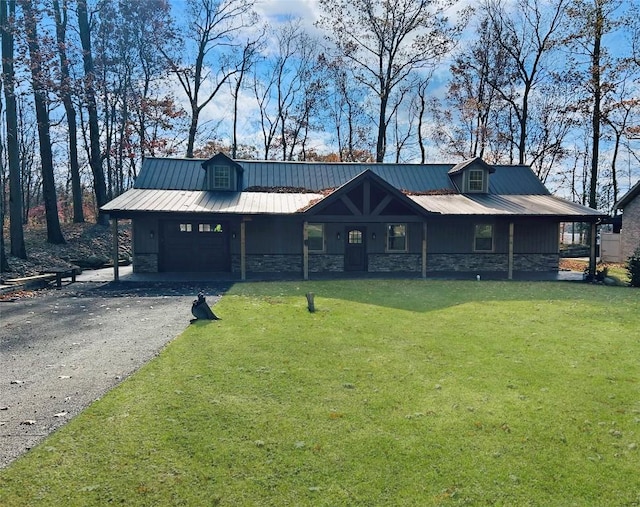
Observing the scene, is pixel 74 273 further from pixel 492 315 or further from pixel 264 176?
pixel 492 315

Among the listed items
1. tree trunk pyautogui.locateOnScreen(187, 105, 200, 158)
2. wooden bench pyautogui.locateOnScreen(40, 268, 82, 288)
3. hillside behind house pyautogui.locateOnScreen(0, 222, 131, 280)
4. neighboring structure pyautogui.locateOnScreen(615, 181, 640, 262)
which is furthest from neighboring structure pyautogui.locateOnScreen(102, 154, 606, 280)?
tree trunk pyautogui.locateOnScreen(187, 105, 200, 158)

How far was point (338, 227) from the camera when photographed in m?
17.9

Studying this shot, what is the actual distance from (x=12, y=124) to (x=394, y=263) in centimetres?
1537

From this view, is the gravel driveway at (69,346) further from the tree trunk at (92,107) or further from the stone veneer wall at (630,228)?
the stone veneer wall at (630,228)

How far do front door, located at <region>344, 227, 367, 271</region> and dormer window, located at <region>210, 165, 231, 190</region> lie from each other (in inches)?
225

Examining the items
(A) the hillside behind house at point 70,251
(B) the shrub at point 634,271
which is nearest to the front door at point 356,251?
A: (B) the shrub at point 634,271

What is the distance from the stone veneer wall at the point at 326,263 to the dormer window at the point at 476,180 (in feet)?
22.7

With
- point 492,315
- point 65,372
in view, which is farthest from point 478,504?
point 492,315

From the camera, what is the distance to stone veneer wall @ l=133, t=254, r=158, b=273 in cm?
1719

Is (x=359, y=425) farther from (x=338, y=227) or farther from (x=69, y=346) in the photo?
(x=338, y=227)

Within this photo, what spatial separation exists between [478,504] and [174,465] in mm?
2409

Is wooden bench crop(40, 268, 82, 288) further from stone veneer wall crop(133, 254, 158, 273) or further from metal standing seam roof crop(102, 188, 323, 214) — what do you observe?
metal standing seam roof crop(102, 188, 323, 214)

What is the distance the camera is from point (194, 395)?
4992 millimetres

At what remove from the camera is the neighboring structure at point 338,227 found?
16.4 meters
